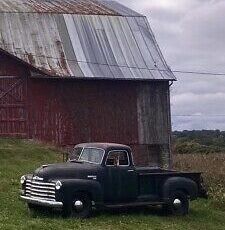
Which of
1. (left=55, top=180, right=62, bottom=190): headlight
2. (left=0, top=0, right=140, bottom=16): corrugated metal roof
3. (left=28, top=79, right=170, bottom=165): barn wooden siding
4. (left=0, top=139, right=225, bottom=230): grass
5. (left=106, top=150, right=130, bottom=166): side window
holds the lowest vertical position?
(left=0, top=139, right=225, bottom=230): grass

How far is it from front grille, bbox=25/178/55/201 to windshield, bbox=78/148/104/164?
1.53 meters

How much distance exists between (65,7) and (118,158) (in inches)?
800

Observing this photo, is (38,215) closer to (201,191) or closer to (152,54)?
(201,191)

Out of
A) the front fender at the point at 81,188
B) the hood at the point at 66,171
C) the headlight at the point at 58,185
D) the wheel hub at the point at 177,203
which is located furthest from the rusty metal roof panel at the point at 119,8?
the headlight at the point at 58,185

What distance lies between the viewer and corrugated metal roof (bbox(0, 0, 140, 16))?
33.1 metres

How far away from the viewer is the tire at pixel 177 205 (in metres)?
16.4

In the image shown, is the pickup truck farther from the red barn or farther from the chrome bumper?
the red barn

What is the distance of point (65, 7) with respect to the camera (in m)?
34.7

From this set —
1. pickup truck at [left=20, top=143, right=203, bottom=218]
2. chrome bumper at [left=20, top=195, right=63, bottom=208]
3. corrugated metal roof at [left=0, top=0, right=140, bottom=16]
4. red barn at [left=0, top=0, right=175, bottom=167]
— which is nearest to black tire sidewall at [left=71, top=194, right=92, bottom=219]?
pickup truck at [left=20, top=143, right=203, bottom=218]

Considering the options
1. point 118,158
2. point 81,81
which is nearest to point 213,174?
point 118,158

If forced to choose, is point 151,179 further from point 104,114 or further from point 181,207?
point 104,114

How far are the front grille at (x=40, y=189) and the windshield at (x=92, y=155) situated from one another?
5.02 feet

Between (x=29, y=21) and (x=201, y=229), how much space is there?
19611 millimetres

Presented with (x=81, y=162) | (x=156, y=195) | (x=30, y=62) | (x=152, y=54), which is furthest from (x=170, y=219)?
(x=152, y=54)
